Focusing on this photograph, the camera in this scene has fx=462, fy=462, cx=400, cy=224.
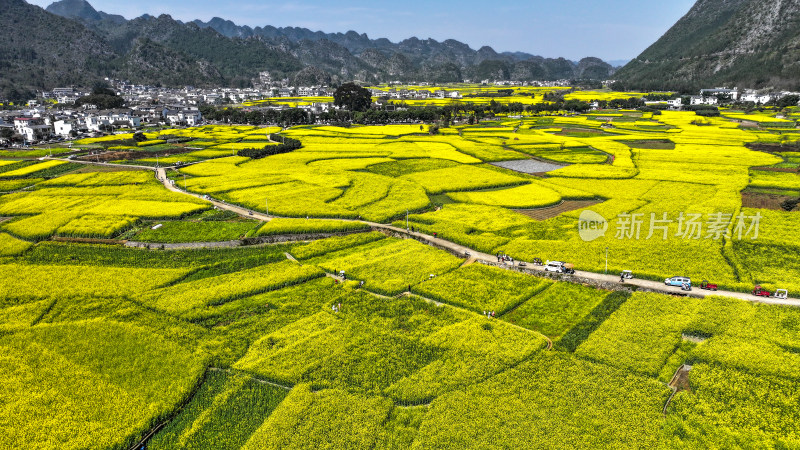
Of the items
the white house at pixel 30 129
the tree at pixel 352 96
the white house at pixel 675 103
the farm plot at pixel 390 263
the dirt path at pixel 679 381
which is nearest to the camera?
the dirt path at pixel 679 381

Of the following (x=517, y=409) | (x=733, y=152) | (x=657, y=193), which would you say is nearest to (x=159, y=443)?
(x=517, y=409)

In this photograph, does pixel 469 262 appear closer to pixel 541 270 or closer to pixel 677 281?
pixel 541 270

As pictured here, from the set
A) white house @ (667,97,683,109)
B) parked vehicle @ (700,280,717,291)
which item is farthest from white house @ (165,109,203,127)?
white house @ (667,97,683,109)

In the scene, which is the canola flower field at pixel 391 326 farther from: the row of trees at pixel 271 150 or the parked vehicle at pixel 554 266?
the row of trees at pixel 271 150

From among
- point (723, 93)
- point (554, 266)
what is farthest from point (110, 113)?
point (723, 93)

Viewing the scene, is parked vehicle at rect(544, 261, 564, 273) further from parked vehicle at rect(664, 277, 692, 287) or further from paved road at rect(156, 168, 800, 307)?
parked vehicle at rect(664, 277, 692, 287)

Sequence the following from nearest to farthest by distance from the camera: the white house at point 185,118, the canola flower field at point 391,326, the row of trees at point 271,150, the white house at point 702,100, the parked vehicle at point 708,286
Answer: the canola flower field at point 391,326 < the parked vehicle at point 708,286 < the row of trees at point 271,150 < the white house at point 185,118 < the white house at point 702,100

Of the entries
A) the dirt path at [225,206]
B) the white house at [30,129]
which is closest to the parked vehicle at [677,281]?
the dirt path at [225,206]
